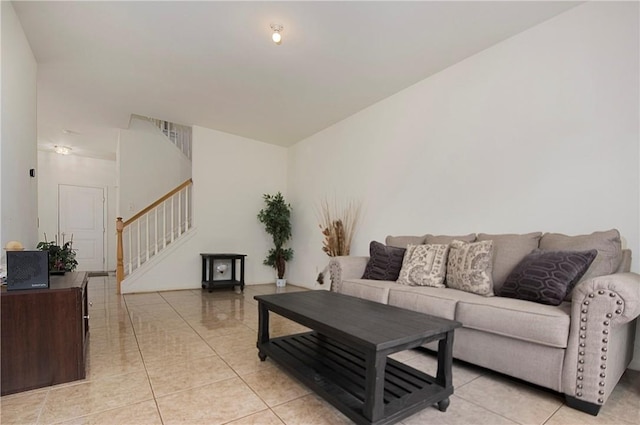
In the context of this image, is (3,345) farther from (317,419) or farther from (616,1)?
(616,1)

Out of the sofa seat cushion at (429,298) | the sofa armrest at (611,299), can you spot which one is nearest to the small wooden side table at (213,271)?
the sofa seat cushion at (429,298)

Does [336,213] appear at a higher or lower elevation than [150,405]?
higher

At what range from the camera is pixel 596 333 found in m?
1.56

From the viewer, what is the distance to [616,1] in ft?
7.23

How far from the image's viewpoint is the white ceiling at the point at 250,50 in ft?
7.97

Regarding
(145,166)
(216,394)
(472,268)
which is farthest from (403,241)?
(145,166)

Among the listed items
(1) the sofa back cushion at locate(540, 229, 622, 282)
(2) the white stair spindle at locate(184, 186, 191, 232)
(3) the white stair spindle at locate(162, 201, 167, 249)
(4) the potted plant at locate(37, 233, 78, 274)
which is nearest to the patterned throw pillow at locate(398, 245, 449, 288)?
(1) the sofa back cushion at locate(540, 229, 622, 282)

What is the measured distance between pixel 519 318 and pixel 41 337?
2850mm

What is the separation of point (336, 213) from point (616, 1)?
11.5 ft

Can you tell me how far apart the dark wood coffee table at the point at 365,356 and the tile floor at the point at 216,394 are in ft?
0.44

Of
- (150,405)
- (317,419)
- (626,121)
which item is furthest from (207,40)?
(626,121)

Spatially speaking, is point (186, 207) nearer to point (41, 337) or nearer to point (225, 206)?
point (225, 206)

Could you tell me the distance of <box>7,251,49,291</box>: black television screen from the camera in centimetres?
179

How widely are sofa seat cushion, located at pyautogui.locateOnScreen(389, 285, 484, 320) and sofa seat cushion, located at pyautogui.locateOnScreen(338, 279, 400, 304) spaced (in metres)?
0.07
